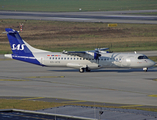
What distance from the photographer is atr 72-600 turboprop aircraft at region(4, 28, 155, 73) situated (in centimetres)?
4669

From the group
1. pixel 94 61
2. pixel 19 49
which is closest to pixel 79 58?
pixel 94 61

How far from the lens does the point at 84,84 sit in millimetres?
37688

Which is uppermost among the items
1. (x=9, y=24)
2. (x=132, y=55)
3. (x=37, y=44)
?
(x=9, y=24)

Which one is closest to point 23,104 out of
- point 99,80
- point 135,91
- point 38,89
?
point 38,89

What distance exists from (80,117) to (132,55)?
27553 mm

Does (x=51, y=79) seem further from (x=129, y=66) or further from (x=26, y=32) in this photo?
(x=26, y=32)

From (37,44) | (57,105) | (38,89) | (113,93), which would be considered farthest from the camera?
(37,44)

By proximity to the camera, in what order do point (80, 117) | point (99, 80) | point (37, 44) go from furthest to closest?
point (37, 44)
point (99, 80)
point (80, 117)

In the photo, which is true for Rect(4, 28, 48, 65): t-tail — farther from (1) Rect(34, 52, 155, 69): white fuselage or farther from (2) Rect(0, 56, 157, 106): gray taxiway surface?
(2) Rect(0, 56, 157, 106): gray taxiway surface

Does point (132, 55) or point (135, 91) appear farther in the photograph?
point (132, 55)

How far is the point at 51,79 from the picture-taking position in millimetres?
41500

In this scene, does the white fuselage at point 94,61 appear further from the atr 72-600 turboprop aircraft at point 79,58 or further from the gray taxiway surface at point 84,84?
the gray taxiway surface at point 84,84

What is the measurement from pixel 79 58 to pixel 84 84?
10.9 metres

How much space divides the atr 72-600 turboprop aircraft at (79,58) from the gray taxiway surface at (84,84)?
1.32m
